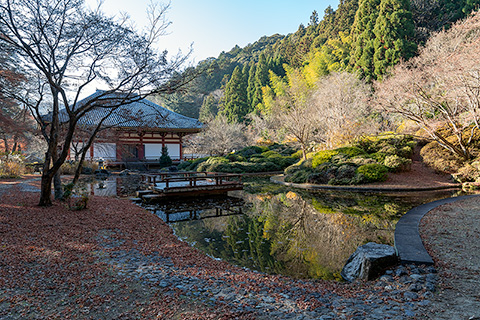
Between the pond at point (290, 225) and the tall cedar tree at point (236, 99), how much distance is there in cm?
3121

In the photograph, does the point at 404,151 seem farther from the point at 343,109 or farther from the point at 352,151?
the point at 343,109

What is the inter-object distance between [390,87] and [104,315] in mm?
14594

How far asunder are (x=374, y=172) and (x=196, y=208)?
8.72 metres

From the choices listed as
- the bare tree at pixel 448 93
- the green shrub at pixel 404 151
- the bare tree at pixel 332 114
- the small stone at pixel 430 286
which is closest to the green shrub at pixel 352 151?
the green shrub at pixel 404 151

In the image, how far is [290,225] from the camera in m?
7.20

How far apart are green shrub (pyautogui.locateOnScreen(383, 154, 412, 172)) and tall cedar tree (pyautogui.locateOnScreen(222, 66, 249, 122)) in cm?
2899

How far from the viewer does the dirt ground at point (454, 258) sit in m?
2.82

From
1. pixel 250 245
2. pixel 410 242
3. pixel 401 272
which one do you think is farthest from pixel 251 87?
pixel 401 272

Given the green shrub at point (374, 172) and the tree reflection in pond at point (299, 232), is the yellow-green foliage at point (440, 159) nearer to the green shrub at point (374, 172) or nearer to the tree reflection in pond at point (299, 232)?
the green shrub at point (374, 172)

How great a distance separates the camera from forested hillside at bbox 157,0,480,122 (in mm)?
25719

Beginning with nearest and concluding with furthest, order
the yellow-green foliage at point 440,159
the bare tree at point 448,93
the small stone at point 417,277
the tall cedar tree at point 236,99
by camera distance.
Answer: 1. the small stone at point 417,277
2. the bare tree at point 448,93
3. the yellow-green foliage at point 440,159
4. the tall cedar tree at point 236,99

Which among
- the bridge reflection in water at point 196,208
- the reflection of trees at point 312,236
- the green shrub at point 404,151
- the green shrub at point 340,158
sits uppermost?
the green shrub at point 404,151

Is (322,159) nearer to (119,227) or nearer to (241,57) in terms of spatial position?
(119,227)

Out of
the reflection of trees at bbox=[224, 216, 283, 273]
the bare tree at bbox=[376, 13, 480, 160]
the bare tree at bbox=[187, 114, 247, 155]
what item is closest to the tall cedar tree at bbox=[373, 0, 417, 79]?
the bare tree at bbox=[376, 13, 480, 160]
